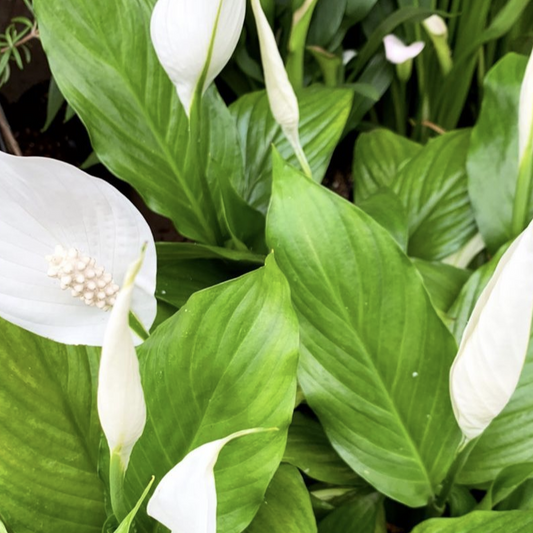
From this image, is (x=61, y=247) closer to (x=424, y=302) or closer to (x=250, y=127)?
(x=424, y=302)

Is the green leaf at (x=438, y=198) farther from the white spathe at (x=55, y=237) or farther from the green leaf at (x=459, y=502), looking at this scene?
the white spathe at (x=55, y=237)

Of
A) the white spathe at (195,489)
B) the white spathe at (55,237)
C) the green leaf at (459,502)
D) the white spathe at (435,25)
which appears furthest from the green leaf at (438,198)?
the white spathe at (195,489)

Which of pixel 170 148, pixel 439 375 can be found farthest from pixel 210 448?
pixel 170 148

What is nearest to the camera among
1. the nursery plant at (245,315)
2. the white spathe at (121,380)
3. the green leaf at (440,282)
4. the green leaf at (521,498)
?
the white spathe at (121,380)

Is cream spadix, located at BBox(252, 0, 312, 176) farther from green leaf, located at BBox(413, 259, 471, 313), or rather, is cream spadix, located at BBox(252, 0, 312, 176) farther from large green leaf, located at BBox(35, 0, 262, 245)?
green leaf, located at BBox(413, 259, 471, 313)

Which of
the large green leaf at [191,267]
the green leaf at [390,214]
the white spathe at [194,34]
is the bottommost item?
the large green leaf at [191,267]

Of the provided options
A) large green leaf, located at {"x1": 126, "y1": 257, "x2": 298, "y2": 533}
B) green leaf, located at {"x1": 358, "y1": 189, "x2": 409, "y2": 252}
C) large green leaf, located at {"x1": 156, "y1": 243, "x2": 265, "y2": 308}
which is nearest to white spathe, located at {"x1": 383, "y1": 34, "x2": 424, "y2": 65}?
green leaf, located at {"x1": 358, "y1": 189, "x2": 409, "y2": 252}
